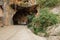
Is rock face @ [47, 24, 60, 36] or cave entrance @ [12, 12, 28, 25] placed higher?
rock face @ [47, 24, 60, 36]

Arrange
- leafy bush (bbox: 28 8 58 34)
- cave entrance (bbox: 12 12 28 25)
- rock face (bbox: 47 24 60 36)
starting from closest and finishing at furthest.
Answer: rock face (bbox: 47 24 60 36) → leafy bush (bbox: 28 8 58 34) → cave entrance (bbox: 12 12 28 25)

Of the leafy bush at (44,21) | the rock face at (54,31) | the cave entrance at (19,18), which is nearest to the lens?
the rock face at (54,31)

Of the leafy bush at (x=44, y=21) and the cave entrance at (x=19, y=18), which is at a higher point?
the leafy bush at (x=44, y=21)

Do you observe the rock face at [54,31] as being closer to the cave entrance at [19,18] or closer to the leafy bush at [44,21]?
the leafy bush at [44,21]

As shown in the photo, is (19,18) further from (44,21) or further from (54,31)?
(54,31)

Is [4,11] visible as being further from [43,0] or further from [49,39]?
[49,39]

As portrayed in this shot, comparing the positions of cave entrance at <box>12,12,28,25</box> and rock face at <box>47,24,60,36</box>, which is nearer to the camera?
rock face at <box>47,24,60,36</box>

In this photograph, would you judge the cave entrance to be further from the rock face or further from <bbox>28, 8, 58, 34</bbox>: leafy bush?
the rock face

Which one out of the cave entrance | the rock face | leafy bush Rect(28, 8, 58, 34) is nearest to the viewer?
the rock face

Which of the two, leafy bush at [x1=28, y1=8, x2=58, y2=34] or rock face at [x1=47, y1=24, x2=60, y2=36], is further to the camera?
leafy bush at [x1=28, y1=8, x2=58, y2=34]

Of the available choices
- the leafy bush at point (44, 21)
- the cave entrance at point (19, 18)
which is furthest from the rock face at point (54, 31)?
the cave entrance at point (19, 18)

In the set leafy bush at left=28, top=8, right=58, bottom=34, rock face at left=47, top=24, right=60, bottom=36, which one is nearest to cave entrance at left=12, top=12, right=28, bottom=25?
leafy bush at left=28, top=8, right=58, bottom=34

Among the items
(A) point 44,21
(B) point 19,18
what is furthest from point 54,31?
(B) point 19,18

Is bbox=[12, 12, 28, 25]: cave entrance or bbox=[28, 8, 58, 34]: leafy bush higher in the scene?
bbox=[28, 8, 58, 34]: leafy bush
